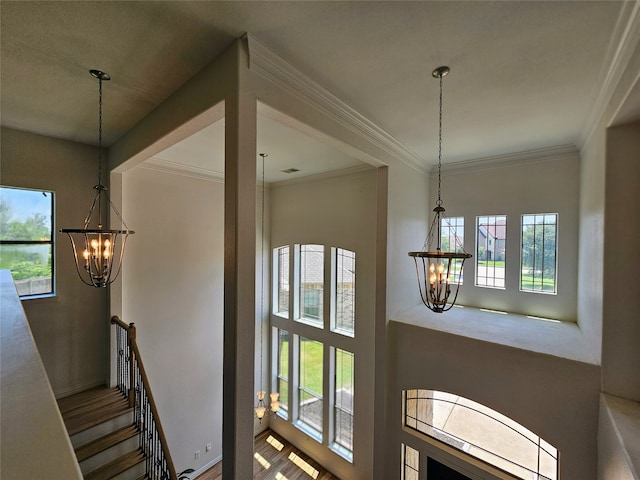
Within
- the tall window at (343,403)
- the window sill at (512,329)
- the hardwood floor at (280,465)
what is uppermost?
the window sill at (512,329)

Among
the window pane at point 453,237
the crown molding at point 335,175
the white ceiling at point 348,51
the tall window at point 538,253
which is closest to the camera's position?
the white ceiling at point 348,51

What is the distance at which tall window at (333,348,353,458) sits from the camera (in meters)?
5.62

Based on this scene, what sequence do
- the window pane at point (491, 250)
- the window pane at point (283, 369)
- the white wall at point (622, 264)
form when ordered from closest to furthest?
the white wall at point (622, 264), the window pane at point (491, 250), the window pane at point (283, 369)

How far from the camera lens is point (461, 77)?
2.28m

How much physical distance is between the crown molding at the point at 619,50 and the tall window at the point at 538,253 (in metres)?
2.00

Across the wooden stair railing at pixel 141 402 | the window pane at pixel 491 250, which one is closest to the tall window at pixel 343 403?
the window pane at pixel 491 250

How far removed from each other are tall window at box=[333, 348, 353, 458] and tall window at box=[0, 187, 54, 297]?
16.3ft

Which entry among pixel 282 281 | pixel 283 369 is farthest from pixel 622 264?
pixel 283 369

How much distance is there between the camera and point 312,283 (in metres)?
6.33

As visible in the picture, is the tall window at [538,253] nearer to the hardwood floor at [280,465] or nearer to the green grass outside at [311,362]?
the green grass outside at [311,362]

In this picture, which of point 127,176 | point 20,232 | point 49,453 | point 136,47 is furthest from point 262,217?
point 49,453

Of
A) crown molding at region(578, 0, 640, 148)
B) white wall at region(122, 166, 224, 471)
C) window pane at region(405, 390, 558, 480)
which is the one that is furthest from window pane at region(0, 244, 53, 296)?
crown molding at region(578, 0, 640, 148)

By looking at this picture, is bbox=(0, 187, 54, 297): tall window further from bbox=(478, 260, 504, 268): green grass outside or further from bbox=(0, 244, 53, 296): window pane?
bbox=(478, 260, 504, 268): green grass outside

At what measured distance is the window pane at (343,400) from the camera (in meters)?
5.63
